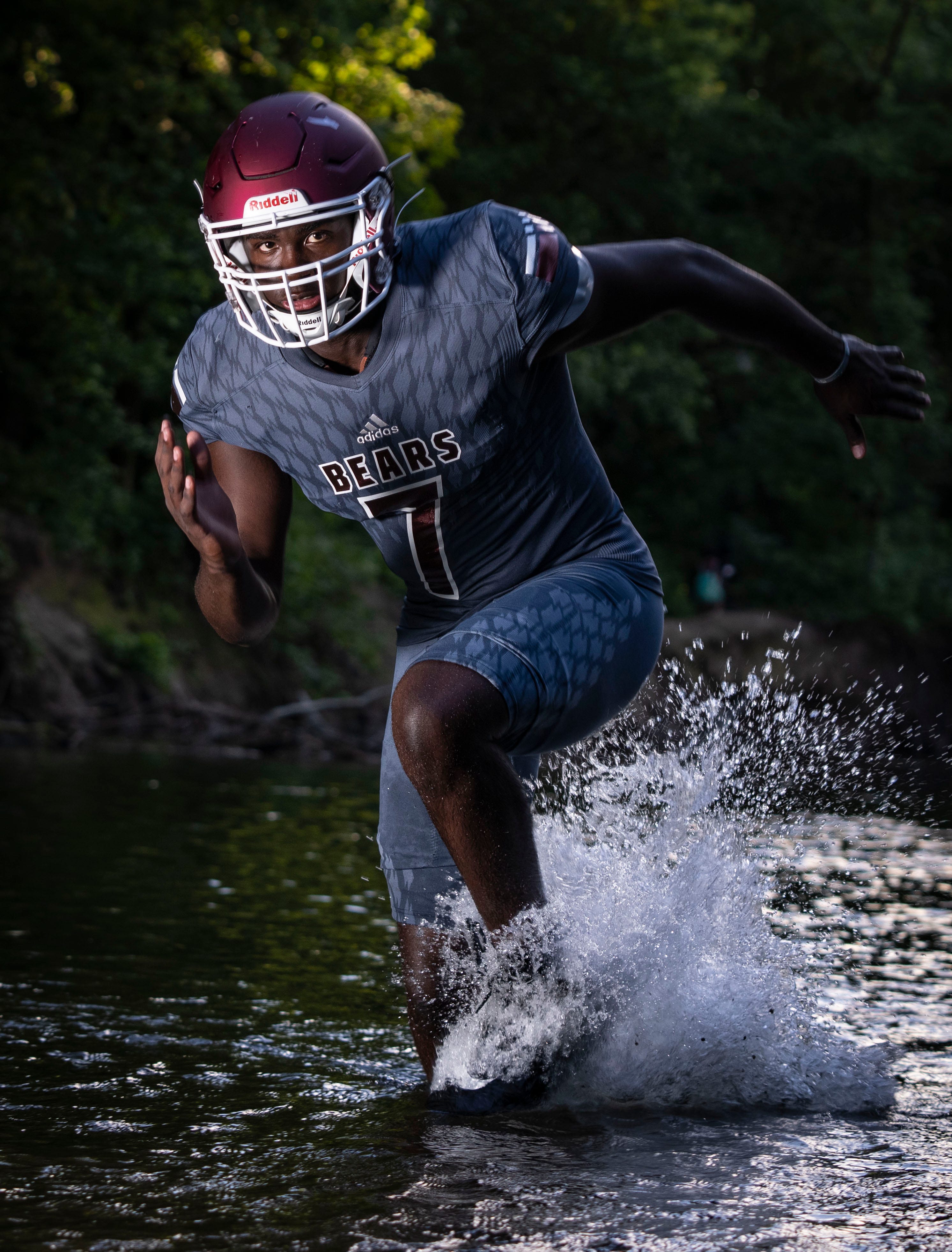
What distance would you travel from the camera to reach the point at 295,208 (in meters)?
3.12

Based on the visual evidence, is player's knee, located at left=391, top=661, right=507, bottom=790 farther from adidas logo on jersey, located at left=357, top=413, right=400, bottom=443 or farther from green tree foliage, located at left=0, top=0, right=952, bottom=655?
green tree foliage, located at left=0, top=0, right=952, bottom=655

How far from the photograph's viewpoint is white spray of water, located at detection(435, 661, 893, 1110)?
3195mm

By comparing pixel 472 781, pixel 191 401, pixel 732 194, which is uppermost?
pixel 732 194

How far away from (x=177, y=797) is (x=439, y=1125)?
6.22 metres

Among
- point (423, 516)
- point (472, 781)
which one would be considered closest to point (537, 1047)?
point (472, 781)

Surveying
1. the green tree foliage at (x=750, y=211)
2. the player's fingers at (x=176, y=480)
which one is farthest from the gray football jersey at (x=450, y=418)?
the green tree foliage at (x=750, y=211)

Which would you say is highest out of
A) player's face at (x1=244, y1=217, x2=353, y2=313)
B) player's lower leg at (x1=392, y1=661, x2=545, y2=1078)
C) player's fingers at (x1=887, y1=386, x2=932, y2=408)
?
player's face at (x1=244, y1=217, x2=353, y2=313)

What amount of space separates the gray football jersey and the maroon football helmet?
0.11 m

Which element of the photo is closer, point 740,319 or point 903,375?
point 740,319

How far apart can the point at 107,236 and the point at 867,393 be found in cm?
1381

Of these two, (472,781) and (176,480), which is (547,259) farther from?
(472,781)

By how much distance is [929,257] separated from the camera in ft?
89.5

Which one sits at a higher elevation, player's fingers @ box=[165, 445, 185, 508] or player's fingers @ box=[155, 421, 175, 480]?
player's fingers @ box=[155, 421, 175, 480]

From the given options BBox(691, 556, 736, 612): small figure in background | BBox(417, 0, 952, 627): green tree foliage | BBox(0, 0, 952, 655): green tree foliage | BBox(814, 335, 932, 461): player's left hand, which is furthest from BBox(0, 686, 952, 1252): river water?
BBox(417, 0, 952, 627): green tree foliage
